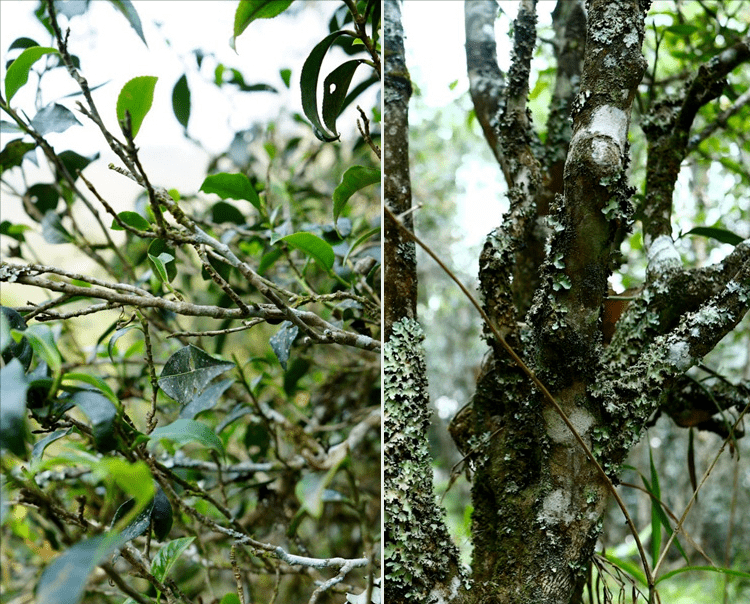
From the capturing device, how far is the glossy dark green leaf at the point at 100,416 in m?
0.33

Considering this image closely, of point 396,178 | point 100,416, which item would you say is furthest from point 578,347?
point 100,416

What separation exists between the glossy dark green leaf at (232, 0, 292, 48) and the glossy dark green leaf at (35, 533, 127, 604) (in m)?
0.42

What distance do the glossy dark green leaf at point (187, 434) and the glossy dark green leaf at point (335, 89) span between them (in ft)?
0.89

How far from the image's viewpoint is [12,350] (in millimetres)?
395

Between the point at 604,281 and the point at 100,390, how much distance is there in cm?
37

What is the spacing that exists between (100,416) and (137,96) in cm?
24

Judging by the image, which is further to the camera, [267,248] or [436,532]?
[267,248]

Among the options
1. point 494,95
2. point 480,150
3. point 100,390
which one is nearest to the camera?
point 100,390

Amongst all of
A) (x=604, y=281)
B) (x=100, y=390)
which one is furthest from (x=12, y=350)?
(x=604, y=281)

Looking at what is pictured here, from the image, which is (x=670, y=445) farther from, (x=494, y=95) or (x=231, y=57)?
(x=231, y=57)

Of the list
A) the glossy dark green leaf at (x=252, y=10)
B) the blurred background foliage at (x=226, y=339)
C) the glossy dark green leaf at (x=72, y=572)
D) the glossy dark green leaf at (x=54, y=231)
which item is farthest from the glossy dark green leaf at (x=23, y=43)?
the glossy dark green leaf at (x=72, y=572)

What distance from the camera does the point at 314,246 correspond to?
1.68 ft

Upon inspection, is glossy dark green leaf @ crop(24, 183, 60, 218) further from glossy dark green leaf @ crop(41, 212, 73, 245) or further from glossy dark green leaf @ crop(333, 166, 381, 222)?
glossy dark green leaf @ crop(333, 166, 381, 222)

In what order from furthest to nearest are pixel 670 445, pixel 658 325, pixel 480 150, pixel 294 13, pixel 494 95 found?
1. pixel 294 13
2. pixel 670 445
3. pixel 480 150
4. pixel 494 95
5. pixel 658 325
